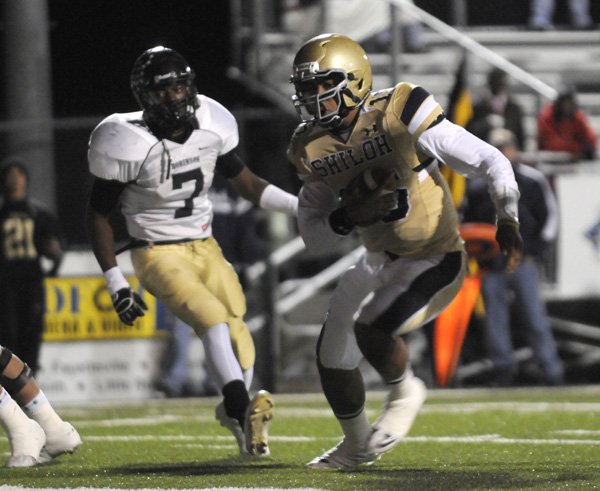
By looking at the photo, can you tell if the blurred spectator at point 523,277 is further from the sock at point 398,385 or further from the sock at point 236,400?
the sock at point 398,385

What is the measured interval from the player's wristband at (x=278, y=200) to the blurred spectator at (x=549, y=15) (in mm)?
7387

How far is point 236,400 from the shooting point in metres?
6.42

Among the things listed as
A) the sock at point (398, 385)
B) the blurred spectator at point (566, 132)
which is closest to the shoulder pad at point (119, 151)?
the sock at point (398, 385)

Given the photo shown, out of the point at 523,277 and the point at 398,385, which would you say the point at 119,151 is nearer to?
the point at 398,385

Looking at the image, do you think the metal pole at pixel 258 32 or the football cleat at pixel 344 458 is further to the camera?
the metal pole at pixel 258 32

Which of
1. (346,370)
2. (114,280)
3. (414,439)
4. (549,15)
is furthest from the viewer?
(549,15)

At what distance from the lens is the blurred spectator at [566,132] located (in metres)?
11.4

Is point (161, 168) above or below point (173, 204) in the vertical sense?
above

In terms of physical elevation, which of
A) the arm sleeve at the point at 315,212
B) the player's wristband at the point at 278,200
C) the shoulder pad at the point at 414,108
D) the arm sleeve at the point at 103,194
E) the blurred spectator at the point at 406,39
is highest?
the shoulder pad at the point at 414,108

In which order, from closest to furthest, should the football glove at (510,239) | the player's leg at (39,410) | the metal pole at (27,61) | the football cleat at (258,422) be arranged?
the football glove at (510,239) → the football cleat at (258,422) → the player's leg at (39,410) → the metal pole at (27,61)

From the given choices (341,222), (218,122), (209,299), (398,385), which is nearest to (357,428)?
(398,385)

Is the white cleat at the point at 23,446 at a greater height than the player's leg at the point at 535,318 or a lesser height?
greater

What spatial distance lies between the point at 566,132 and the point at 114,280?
5514mm

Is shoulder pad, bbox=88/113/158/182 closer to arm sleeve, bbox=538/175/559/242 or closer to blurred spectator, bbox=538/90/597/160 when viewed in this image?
arm sleeve, bbox=538/175/559/242
